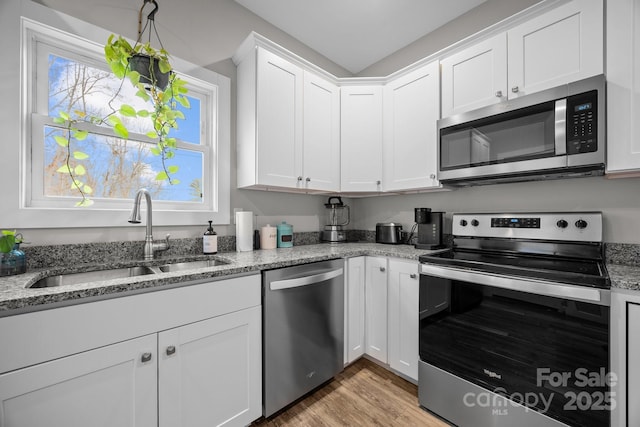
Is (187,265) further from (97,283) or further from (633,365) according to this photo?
(633,365)

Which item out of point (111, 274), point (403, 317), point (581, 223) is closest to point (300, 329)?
point (403, 317)

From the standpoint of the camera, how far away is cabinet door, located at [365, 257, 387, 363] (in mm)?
1910

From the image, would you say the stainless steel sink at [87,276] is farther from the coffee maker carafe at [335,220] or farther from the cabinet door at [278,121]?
the coffee maker carafe at [335,220]

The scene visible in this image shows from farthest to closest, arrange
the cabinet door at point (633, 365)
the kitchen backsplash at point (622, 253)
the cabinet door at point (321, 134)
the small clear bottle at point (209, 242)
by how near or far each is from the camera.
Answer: the cabinet door at point (321, 134) < the small clear bottle at point (209, 242) < the kitchen backsplash at point (622, 253) < the cabinet door at point (633, 365)

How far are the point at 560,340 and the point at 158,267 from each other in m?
2.09

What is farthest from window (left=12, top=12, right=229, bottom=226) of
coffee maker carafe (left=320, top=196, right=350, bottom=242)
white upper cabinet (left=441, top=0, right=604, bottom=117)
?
white upper cabinet (left=441, top=0, right=604, bottom=117)

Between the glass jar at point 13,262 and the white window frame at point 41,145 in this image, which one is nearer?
the glass jar at point 13,262

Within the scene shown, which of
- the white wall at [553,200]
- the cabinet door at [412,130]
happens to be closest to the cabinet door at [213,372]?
the cabinet door at [412,130]

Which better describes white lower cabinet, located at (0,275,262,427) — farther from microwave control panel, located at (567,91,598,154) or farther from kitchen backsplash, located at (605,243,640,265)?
kitchen backsplash, located at (605,243,640,265)

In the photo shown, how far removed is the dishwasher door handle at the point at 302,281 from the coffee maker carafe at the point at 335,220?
746 mm

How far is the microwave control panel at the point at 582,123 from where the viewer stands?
4.32 feet

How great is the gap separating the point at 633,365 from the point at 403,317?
103 centimetres

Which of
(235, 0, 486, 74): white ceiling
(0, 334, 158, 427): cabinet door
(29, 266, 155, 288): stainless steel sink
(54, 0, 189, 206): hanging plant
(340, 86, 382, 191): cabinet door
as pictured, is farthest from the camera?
(340, 86, 382, 191): cabinet door

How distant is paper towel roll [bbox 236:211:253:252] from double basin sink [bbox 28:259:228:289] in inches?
9.9
